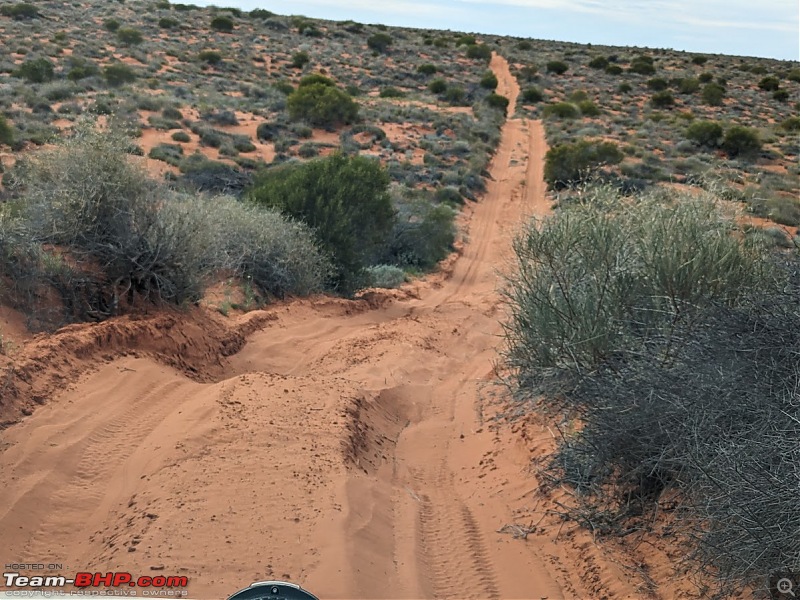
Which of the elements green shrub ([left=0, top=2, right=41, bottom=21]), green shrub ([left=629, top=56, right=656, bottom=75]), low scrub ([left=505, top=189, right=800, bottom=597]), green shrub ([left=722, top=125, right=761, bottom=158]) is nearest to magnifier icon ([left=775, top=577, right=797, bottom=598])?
low scrub ([left=505, top=189, right=800, bottom=597])

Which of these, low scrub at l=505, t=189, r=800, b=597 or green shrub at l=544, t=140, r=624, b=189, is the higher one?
low scrub at l=505, t=189, r=800, b=597

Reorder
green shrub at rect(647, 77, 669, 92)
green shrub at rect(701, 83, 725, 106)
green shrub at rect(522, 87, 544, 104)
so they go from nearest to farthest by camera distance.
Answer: green shrub at rect(701, 83, 725, 106) → green shrub at rect(522, 87, 544, 104) → green shrub at rect(647, 77, 669, 92)

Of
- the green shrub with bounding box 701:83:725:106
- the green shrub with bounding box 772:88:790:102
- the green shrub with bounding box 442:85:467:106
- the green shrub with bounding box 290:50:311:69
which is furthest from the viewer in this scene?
the green shrub with bounding box 772:88:790:102

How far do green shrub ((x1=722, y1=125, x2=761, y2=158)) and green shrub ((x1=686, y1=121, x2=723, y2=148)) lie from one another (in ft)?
3.12

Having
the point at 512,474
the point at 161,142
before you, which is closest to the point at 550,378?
the point at 512,474

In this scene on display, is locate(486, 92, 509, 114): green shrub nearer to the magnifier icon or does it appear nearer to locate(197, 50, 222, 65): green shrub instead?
locate(197, 50, 222, 65): green shrub

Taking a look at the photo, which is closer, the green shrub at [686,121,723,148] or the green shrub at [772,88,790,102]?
the green shrub at [686,121,723,148]

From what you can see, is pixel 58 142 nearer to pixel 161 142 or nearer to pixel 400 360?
pixel 400 360

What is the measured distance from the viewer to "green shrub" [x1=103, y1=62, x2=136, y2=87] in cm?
3083

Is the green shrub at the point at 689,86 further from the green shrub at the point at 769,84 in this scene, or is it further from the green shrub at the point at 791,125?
the green shrub at the point at 791,125

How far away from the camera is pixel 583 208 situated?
7.25 meters

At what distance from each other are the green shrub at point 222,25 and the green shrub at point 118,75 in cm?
2266

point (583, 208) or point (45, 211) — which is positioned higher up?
point (583, 208)

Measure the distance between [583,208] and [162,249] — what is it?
17.4ft
